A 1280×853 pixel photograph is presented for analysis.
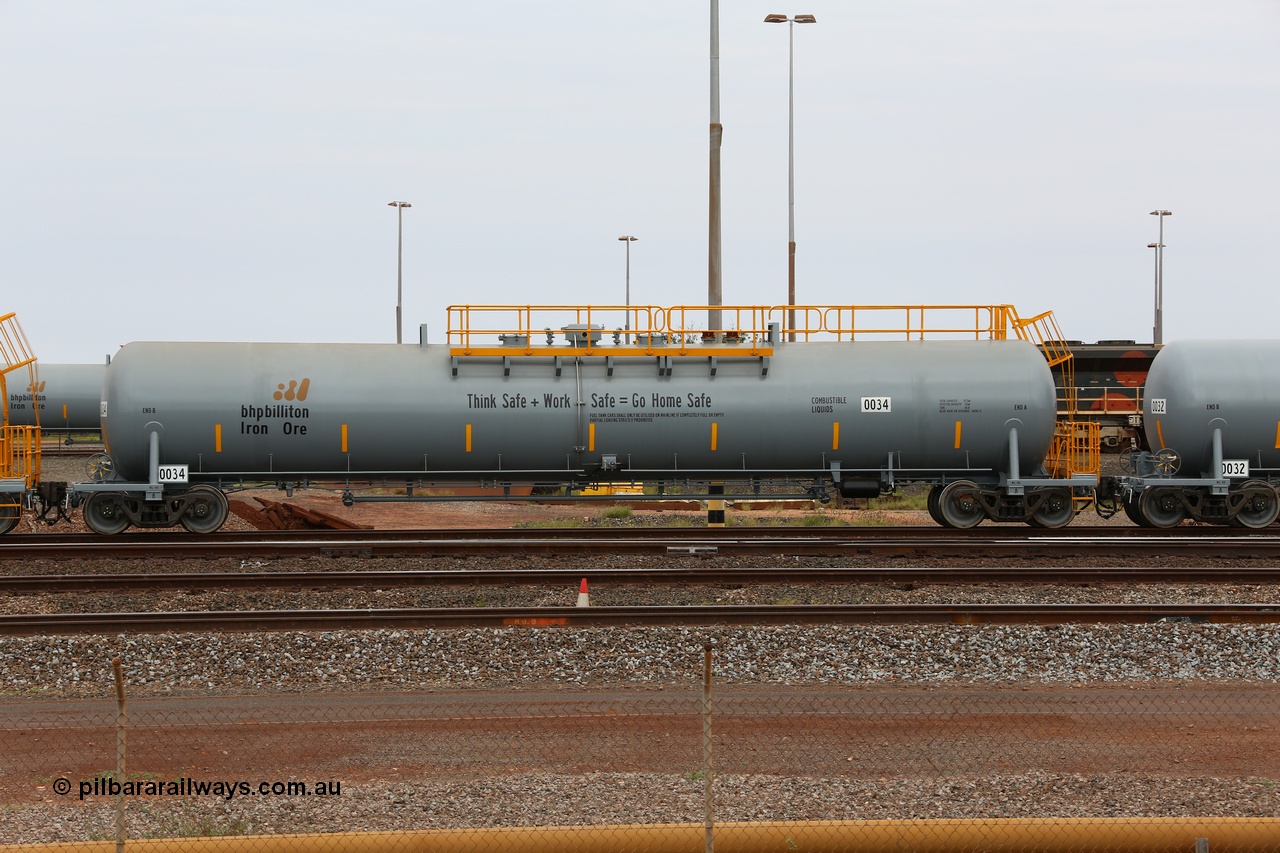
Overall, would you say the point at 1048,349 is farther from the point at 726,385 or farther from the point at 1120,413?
the point at 1120,413

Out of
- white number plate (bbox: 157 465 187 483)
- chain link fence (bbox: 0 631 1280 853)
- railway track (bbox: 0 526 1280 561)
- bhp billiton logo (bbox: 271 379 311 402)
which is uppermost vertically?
bhp billiton logo (bbox: 271 379 311 402)

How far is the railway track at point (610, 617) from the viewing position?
11.3m

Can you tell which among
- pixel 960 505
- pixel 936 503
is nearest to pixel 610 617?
pixel 960 505

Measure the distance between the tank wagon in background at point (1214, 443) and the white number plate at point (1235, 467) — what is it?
0.06ft

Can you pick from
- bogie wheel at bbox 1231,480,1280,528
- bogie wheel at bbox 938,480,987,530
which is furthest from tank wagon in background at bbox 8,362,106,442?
bogie wheel at bbox 1231,480,1280,528

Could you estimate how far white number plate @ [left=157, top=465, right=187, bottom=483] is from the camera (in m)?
18.3

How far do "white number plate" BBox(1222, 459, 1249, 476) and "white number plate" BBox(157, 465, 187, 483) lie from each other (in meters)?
18.4

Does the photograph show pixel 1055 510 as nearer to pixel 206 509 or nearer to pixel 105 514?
pixel 206 509

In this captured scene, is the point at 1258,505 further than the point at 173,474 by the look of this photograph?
Yes

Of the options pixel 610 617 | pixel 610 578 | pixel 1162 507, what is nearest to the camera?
pixel 610 617

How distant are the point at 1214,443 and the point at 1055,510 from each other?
3.21 meters

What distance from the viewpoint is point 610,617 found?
11461 mm

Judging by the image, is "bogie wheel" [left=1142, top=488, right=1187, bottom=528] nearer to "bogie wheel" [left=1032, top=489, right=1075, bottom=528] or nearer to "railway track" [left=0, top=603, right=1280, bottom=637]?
"bogie wheel" [left=1032, top=489, right=1075, bottom=528]

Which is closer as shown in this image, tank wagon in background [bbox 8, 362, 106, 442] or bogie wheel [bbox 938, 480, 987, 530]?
bogie wheel [bbox 938, 480, 987, 530]
